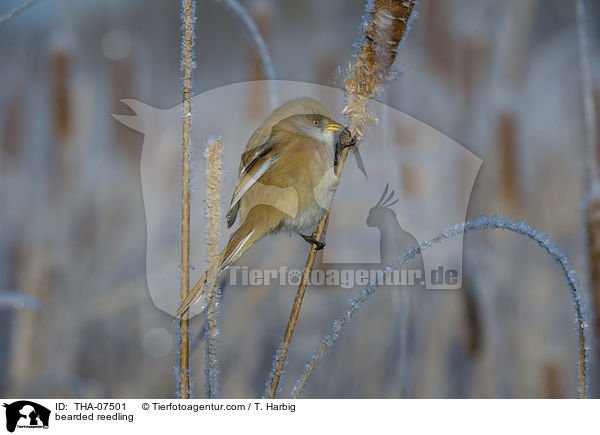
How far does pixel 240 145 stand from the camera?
4.91 feet

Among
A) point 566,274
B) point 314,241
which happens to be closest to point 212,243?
point 314,241

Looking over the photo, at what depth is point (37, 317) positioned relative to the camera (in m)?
1.53

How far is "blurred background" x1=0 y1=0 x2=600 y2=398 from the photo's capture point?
1516 mm

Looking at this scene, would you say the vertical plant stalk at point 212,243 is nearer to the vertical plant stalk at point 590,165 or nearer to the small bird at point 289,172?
the small bird at point 289,172

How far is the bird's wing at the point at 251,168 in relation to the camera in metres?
1.41

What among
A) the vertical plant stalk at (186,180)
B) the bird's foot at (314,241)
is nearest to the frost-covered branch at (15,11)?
the vertical plant stalk at (186,180)

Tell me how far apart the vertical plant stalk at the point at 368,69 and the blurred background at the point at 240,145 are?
0.99 ft

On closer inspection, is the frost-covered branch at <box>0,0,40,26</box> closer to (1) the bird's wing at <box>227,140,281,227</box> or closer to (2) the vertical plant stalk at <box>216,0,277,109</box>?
(2) the vertical plant stalk at <box>216,0,277,109</box>

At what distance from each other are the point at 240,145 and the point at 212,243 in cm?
59

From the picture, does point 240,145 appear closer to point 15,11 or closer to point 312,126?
point 312,126

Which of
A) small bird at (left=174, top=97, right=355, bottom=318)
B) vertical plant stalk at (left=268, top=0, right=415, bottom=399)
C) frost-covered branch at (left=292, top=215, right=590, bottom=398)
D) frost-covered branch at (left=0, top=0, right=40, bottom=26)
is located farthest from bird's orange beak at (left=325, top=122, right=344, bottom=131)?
frost-covered branch at (left=0, top=0, right=40, bottom=26)
